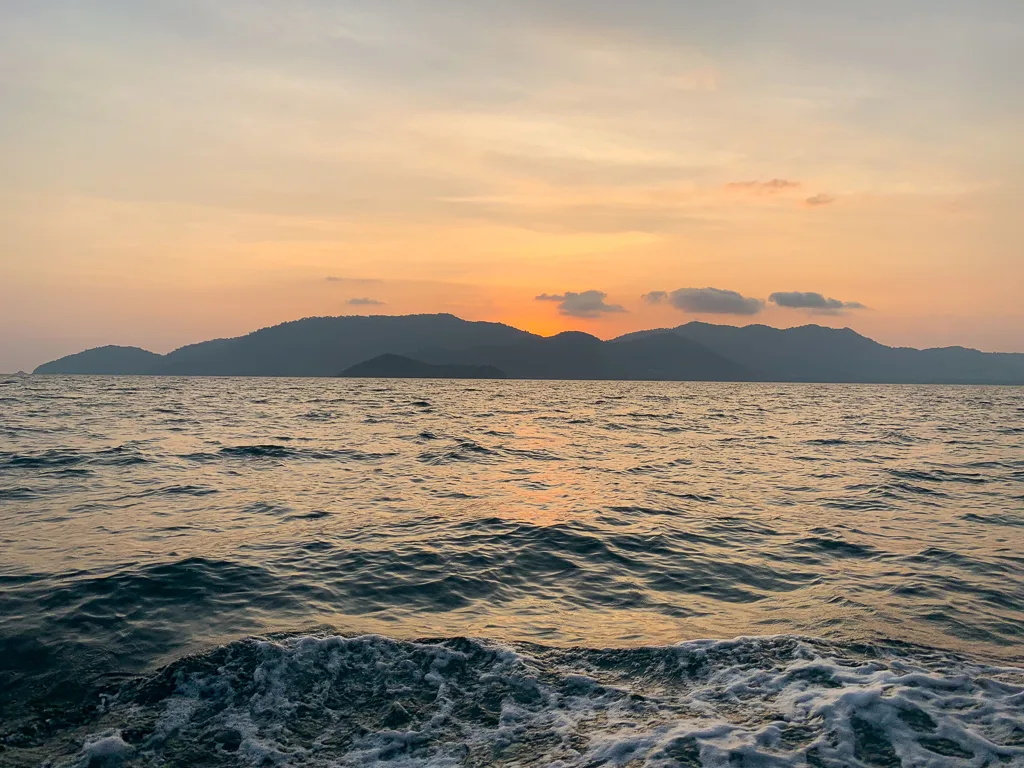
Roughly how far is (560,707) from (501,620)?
3323 millimetres

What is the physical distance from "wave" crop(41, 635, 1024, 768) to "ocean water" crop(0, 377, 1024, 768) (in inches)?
1.6

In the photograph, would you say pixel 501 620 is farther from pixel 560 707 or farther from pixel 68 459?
pixel 68 459

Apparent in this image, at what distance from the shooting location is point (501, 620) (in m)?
11.5

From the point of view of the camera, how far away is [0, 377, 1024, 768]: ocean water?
24.7ft

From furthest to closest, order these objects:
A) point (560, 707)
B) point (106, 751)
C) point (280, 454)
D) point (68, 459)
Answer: point (280, 454)
point (68, 459)
point (560, 707)
point (106, 751)

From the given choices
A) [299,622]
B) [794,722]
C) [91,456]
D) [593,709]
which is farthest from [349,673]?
[91,456]

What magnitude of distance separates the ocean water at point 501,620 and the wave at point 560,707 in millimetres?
40

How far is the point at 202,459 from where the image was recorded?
98.7 ft

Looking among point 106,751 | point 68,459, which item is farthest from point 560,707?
point 68,459

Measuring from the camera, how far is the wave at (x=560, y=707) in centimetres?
717

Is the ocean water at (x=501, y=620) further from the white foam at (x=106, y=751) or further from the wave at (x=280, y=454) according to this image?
the wave at (x=280, y=454)

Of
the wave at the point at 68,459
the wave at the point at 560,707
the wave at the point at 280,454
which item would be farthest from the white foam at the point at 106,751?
the wave at the point at 280,454

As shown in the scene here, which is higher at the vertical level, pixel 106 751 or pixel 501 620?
pixel 106 751

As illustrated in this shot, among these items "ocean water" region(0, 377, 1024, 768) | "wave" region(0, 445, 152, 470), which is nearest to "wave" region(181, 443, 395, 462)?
"wave" region(0, 445, 152, 470)
